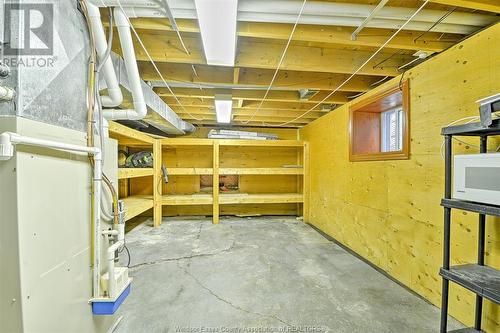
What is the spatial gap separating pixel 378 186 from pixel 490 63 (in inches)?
51.7

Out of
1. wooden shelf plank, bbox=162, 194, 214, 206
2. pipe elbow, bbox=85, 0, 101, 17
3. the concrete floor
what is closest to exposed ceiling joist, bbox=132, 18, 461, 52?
pipe elbow, bbox=85, 0, 101, 17

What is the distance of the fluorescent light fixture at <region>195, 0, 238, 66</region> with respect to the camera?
1074 millimetres

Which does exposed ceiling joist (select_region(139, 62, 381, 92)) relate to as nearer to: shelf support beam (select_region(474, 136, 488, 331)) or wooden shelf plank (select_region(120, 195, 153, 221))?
shelf support beam (select_region(474, 136, 488, 331))

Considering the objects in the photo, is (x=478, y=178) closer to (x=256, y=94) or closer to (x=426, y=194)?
(x=426, y=194)

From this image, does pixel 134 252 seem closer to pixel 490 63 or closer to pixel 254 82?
pixel 254 82

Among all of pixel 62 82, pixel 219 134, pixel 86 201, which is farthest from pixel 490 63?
pixel 219 134

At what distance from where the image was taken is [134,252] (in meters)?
2.81

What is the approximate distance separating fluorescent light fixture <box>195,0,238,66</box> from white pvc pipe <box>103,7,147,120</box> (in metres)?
0.44

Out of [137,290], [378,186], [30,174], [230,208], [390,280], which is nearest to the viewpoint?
[30,174]

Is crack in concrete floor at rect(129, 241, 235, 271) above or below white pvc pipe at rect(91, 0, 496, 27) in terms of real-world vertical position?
below

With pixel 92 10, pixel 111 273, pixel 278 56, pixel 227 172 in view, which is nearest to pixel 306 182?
pixel 227 172

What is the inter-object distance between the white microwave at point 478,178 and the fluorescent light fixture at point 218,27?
4.78 ft

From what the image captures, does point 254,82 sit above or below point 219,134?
above

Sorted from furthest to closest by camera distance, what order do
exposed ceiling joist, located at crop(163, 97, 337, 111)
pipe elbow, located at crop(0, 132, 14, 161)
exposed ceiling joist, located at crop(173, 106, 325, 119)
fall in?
exposed ceiling joist, located at crop(173, 106, 325, 119), exposed ceiling joist, located at crop(163, 97, 337, 111), pipe elbow, located at crop(0, 132, 14, 161)
